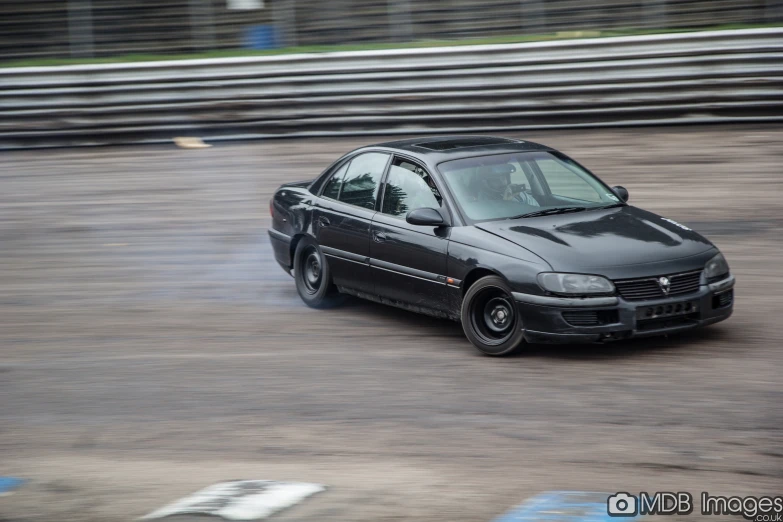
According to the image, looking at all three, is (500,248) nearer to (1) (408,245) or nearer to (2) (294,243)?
(1) (408,245)

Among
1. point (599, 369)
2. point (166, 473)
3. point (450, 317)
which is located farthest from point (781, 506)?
point (450, 317)

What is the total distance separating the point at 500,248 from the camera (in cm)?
739

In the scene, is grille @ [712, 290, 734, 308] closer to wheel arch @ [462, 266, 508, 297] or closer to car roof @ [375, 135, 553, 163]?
wheel arch @ [462, 266, 508, 297]

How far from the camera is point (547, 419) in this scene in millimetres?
A: 6082

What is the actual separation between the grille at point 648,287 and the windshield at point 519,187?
1.11 meters

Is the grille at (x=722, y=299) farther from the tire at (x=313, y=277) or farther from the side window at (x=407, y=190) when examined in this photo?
the tire at (x=313, y=277)

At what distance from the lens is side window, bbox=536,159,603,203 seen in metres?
8.30

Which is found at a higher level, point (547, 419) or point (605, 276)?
point (605, 276)

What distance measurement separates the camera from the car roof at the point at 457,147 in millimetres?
8383

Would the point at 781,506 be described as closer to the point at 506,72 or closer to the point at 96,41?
the point at 506,72

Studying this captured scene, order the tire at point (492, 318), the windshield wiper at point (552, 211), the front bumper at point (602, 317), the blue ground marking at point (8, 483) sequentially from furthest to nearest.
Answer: the windshield wiper at point (552, 211) → the tire at point (492, 318) → the front bumper at point (602, 317) → the blue ground marking at point (8, 483)

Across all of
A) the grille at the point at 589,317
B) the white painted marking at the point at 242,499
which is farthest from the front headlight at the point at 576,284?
the white painted marking at the point at 242,499

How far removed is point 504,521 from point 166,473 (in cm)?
191

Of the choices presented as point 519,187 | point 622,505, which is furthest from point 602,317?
point 622,505
